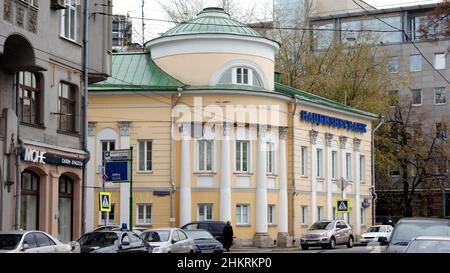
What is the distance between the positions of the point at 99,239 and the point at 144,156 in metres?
23.4

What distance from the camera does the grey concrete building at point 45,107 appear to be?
2712 centimetres

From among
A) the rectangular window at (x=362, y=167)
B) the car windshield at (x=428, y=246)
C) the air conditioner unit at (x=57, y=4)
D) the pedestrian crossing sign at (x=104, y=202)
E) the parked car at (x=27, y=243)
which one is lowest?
the parked car at (x=27, y=243)

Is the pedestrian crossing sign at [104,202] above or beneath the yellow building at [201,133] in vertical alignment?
beneath

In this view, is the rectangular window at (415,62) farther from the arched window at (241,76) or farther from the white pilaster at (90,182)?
the white pilaster at (90,182)

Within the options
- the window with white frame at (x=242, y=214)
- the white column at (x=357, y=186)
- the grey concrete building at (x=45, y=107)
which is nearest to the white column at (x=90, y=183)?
the window with white frame at (x=242, y=214)

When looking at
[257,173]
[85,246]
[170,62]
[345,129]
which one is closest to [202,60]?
[170,62]

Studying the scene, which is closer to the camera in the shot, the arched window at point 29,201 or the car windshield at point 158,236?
the car windshield at point 158,236

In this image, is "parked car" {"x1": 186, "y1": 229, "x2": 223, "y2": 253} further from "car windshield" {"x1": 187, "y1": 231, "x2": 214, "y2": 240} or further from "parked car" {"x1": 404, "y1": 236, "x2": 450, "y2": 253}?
"parked car" {"x1": 404, "y1": 236, "x2": 450, "y2": 253}

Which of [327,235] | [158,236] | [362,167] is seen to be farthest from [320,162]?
[158,236]

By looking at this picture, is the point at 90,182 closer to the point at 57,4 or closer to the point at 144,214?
the point at 144,214

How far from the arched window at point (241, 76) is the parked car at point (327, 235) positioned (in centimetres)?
966

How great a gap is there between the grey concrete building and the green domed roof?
1206 centimetres

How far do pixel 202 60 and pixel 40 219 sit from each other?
18958 mm

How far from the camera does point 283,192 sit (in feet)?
157
